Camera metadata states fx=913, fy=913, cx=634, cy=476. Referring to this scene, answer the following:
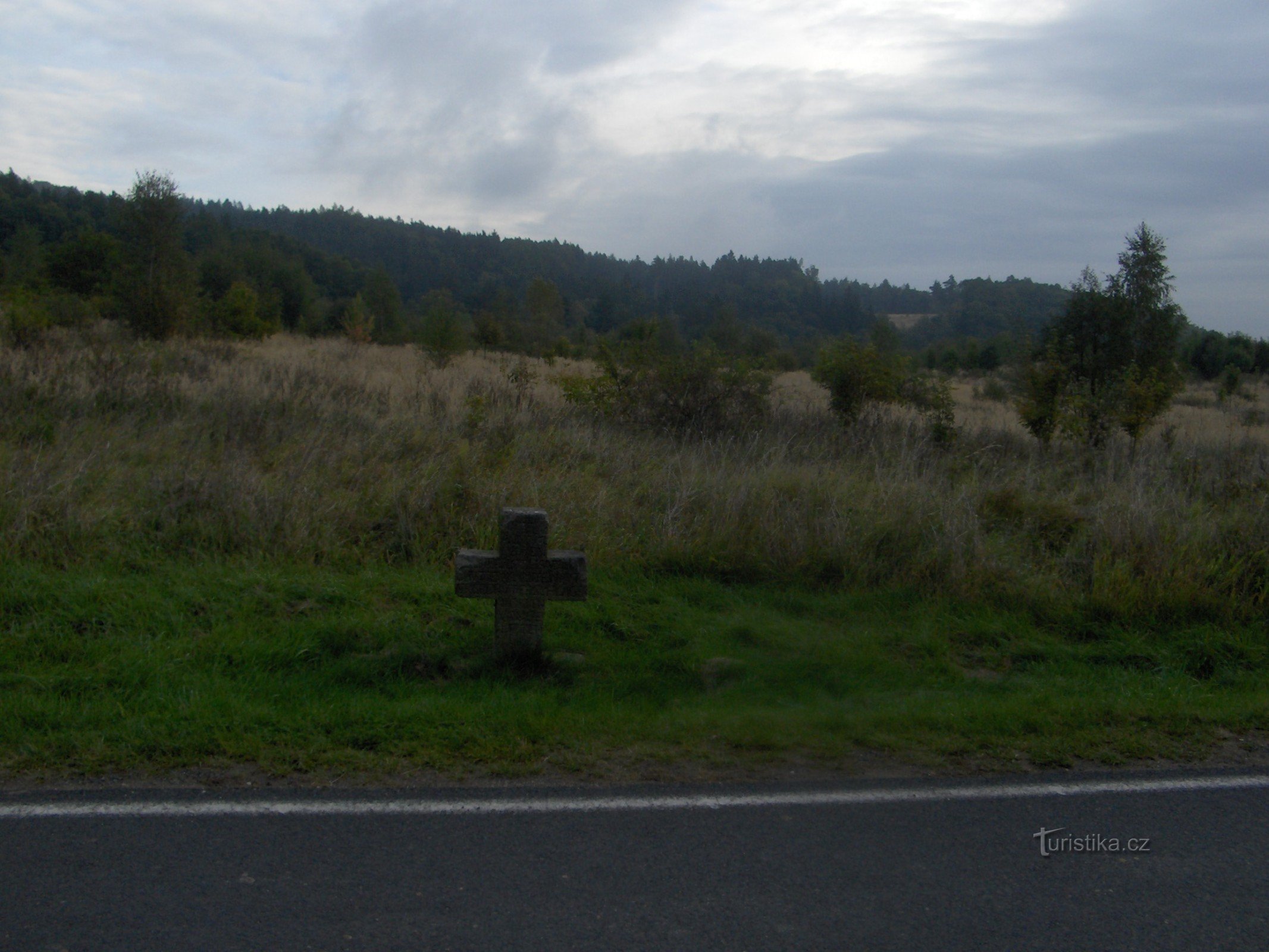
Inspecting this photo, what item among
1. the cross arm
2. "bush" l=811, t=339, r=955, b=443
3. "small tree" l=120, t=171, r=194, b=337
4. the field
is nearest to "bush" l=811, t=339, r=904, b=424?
"bush" l=811, t=339, r=955, b=443

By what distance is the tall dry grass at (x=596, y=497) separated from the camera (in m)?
6.83

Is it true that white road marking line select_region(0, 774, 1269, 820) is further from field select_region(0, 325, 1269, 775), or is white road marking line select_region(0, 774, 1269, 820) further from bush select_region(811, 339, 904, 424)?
bush select_region(811, 339, 904, 424)

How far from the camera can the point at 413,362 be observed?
25.5 m

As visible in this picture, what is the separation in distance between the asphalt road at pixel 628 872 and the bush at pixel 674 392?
9.51 meters

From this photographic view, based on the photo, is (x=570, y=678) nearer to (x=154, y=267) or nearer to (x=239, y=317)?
(x=154, y=267)

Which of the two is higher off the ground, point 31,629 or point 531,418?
point 531,418

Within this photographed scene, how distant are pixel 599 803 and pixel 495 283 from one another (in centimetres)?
8955

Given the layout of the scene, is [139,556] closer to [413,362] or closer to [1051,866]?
[1051,866]

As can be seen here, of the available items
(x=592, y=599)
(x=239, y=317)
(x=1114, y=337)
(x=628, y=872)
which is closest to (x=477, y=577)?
(x=592, y=599)

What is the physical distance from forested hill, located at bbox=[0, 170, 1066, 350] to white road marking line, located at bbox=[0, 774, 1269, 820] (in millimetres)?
15715

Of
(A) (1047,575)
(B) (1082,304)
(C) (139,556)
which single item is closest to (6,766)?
(C) (139,556)

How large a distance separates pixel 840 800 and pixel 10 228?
231 feet

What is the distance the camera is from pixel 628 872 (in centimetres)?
321

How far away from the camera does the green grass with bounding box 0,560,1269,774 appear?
168 inches
